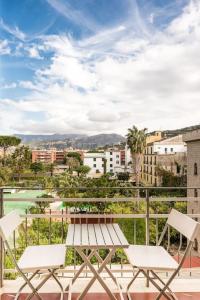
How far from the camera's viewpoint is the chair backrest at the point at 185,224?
254 cm

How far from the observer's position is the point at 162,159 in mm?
38281

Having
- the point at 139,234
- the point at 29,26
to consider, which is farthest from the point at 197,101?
the point at 29,26

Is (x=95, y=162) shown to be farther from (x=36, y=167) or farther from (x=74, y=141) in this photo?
(x=74, y=141)

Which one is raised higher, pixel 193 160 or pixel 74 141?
pixel 74 141

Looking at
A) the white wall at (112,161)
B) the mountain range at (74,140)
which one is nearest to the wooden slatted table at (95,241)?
the white wall at (112,161)

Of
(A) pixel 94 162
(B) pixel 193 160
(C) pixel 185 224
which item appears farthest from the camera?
(A) pixel 94 162

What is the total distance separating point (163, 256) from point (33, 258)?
3.32 feet

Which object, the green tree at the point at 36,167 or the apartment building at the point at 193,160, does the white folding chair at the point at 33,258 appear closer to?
the apartment building at the point at 193,160

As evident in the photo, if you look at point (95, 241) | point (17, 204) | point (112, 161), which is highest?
point (112, 161)

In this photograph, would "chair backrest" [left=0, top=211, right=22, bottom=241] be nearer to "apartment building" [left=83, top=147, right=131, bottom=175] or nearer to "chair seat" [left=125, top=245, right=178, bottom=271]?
"chair seat" [left=125, top=245, right=178, bottom=271]

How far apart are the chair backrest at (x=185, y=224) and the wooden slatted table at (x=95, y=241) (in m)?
0.45

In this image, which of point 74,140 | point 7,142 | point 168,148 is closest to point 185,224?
point 168,148

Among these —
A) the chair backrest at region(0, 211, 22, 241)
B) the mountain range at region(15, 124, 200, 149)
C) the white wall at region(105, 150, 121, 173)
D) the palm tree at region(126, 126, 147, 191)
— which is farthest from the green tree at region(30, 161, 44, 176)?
the chair backrest at region(0, 211, 22, 241)

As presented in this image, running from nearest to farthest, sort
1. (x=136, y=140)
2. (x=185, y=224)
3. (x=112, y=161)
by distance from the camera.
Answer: (x=185, y=224) → (x=136, y=140) → (x=112, y=161)
